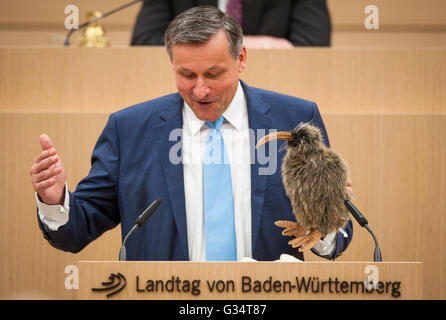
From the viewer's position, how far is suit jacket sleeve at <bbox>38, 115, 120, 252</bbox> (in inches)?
66.1

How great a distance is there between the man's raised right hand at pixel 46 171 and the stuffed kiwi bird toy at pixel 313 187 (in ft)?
1.61

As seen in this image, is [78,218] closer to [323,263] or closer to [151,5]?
[323,263]

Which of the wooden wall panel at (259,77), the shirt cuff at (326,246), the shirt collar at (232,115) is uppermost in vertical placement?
the wooden wall panel at (259,77)

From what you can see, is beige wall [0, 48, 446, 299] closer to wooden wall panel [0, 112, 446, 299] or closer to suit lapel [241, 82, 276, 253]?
wooden wall panel [0, 112, 446, 299]

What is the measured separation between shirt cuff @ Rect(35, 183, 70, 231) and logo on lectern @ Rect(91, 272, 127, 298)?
15.6 inches

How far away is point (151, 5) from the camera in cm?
264

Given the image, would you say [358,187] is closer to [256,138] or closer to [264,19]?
[256,138]

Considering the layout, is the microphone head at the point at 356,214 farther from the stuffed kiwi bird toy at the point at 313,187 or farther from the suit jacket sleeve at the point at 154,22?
the suit jacket sleeve at the point at 154,22


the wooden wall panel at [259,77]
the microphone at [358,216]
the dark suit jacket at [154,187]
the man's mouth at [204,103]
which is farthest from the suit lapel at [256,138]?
the wooden wall panel at [259,77]

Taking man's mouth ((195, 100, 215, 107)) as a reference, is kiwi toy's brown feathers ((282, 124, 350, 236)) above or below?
below

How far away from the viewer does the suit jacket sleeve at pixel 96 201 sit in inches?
66.1

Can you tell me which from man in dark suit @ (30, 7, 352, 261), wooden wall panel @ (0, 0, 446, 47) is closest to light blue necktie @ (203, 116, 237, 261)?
man in dark suit @ (30, 7, 352, 261)

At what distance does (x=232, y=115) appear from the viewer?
1.79 metres

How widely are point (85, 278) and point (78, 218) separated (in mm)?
461
